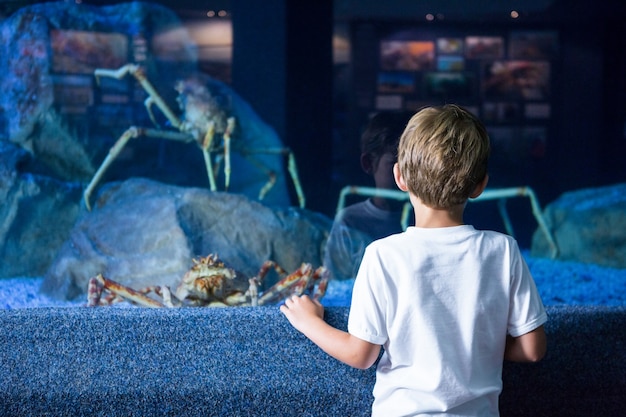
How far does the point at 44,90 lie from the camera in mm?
3271

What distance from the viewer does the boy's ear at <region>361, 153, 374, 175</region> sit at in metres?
Answer: 2.66

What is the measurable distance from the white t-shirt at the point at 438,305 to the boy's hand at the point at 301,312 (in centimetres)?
21

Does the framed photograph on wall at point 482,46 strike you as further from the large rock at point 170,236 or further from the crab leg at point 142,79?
the crab leg at point 142,79

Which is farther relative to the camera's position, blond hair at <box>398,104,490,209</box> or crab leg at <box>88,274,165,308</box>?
crab leg at <box>88,274,165,308</box>

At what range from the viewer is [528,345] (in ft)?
3.76

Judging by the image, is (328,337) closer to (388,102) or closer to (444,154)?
(444,154)

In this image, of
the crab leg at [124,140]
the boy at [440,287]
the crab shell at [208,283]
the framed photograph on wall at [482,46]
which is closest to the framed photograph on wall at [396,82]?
the framed photograph on wall at [482,46]

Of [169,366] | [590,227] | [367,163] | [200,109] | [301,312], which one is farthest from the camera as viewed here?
[590,227]

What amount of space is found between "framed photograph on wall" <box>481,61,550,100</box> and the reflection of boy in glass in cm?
63

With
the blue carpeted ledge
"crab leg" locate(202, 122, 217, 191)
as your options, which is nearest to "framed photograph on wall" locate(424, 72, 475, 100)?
"crab leg" locate(202, 122, 217, 191)

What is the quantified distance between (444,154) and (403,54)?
2097mm

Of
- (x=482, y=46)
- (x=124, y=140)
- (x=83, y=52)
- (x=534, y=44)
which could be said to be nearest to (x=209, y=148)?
(x=124, y=140)

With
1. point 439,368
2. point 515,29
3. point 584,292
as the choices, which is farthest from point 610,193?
point 439,368

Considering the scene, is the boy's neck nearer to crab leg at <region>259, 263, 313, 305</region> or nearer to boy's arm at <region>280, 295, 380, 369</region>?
boy's arm at <region>280, 295, 380, 369</region>
